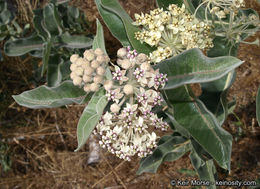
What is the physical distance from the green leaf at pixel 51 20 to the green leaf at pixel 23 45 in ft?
0.54

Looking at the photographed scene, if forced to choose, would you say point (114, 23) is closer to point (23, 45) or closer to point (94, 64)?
point (94, 64)

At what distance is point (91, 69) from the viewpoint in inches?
49.2

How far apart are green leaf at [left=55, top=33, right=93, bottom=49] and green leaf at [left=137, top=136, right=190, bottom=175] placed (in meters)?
1.10

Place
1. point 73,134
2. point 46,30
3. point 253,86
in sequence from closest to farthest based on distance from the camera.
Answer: point 46,30 < point 253,86 < point 73,134

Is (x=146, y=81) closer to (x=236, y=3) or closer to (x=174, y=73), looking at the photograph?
(x=174, y=73)

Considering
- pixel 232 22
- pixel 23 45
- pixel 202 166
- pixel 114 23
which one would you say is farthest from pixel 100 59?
pixel 23 45

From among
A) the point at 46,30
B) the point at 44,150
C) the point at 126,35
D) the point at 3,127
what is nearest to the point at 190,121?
the point at 126,35

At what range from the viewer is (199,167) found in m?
2.10

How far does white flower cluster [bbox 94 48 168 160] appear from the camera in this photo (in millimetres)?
1294

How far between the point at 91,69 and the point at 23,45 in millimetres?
1580

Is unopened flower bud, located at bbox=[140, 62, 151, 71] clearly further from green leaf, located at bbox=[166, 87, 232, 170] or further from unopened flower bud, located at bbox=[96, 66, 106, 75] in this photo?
green leaf, located at bbox=[166, 87, 232, 170]

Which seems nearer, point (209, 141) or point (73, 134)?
point (209, 141)

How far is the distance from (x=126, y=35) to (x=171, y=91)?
16.8 inches

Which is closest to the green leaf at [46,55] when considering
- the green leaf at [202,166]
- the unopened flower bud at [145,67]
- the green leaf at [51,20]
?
the green leaf at [51,20]
